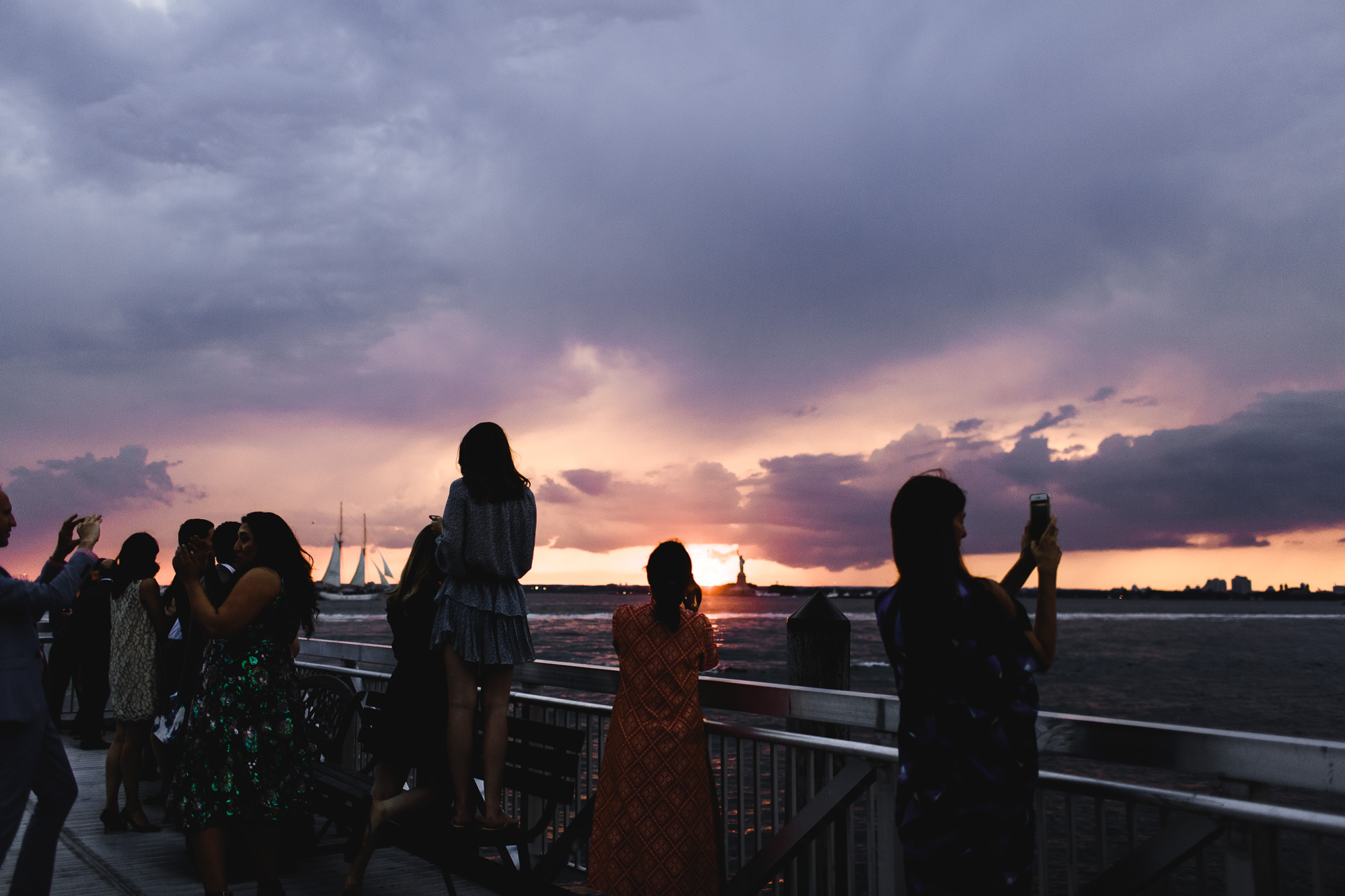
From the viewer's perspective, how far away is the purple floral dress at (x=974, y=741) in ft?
7.79

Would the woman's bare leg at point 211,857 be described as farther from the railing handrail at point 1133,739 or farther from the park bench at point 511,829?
the railing handrail at point 1133,739

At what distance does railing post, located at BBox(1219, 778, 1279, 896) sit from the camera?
7.27 ft

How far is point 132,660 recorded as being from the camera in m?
6.22

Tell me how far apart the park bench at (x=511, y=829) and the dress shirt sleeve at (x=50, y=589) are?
1343mm

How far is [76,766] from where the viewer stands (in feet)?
26.8

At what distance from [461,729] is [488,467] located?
111 cm

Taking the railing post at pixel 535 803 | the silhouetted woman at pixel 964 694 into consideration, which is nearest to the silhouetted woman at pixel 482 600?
the railing post at pixel 535 803

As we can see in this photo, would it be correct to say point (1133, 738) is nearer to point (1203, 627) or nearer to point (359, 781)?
point (359, 781)

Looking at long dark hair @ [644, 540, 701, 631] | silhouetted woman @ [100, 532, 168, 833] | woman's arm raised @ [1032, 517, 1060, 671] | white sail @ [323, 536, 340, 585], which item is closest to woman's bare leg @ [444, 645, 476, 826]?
long dark hair @ [644, 540, 701, 631]

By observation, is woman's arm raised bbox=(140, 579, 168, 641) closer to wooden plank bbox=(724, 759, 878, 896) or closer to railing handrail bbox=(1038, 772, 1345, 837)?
wooden plank bbox=(724, 759, 878, 896)

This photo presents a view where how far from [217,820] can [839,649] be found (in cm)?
268

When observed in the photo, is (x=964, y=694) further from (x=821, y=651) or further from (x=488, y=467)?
(x=488, y=467)

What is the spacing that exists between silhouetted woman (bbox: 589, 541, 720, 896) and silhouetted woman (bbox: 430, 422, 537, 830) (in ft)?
1.56

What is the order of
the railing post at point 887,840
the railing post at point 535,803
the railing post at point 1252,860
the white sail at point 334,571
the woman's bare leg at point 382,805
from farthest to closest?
the white sail at point 334,571
the railing post at point 535,803
the woman's bare leg at point 382,805
the railing post at point 887,840
the railing post at point 1252,860
